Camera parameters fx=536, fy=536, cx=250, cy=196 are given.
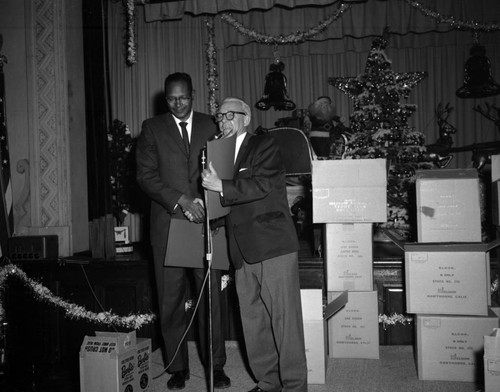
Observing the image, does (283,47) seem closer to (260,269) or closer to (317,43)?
(317,43)

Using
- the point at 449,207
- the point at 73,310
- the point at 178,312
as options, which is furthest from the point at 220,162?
the point at 73,310

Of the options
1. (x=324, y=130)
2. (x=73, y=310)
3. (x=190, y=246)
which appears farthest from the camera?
(x=324, y=130)

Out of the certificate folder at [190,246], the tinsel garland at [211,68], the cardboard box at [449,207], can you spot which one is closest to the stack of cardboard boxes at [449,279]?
the cardboard box at [449,207]

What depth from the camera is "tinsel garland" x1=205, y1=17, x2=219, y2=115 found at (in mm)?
7914

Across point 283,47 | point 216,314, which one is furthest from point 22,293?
point 283,47

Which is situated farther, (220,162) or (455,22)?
(455,22)

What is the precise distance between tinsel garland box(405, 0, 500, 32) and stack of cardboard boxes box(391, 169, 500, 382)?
4274 millimetres

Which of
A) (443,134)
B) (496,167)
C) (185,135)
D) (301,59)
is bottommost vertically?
(496,167)

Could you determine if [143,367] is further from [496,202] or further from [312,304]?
[496,202]

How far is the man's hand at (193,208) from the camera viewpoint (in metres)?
3.09

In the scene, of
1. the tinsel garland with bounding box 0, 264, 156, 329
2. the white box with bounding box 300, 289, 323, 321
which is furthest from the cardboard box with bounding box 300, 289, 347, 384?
the tinsel garland with bounding box 0, 264, 156, 329

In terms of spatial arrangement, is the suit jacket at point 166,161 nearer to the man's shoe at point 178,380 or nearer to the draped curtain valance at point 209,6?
the man's shoe at point 178,380

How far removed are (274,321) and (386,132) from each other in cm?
420

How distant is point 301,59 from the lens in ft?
28.5
